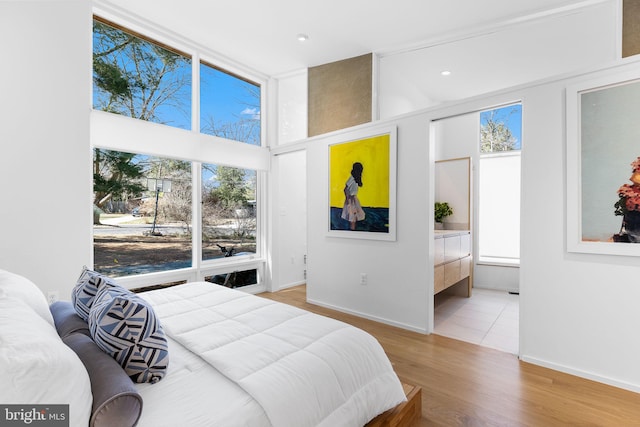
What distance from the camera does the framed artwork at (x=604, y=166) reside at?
6.66 ft

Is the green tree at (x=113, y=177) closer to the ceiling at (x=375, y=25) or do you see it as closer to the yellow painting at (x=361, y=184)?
the ceiling at (x=375, y=25)

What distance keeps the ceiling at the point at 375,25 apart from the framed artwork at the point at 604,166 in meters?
0.56

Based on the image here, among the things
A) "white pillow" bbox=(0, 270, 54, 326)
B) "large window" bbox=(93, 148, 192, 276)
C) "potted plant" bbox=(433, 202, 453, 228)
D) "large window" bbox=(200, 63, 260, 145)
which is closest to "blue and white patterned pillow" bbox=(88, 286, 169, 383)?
"white pillow" bbox=(0, 270, 54, 326)

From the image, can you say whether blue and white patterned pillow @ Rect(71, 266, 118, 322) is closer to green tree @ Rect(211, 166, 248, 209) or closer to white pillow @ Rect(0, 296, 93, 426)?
white pillow @ Rect(0, 296, 93, 426)

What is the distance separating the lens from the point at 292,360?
1305mm

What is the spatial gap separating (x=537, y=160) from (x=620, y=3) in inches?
50.5

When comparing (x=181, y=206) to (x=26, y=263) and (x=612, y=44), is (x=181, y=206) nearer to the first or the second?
(x=26, y=263)

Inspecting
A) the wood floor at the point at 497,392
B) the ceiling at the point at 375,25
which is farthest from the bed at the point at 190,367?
the ceiling at the point at 375,25

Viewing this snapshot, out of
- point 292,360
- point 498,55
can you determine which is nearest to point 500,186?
point 498,55

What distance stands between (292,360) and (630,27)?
10.7ft

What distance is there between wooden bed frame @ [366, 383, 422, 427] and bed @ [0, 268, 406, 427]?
58 mm

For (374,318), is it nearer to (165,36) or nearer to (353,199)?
(353,199)

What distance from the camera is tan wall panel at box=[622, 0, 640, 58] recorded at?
222 cm

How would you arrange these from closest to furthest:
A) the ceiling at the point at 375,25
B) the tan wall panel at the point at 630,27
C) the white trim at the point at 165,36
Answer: the tan wall panel at the point at 630,27
the ceiling at the point at 375,25
the white trim at the point at 165,36
